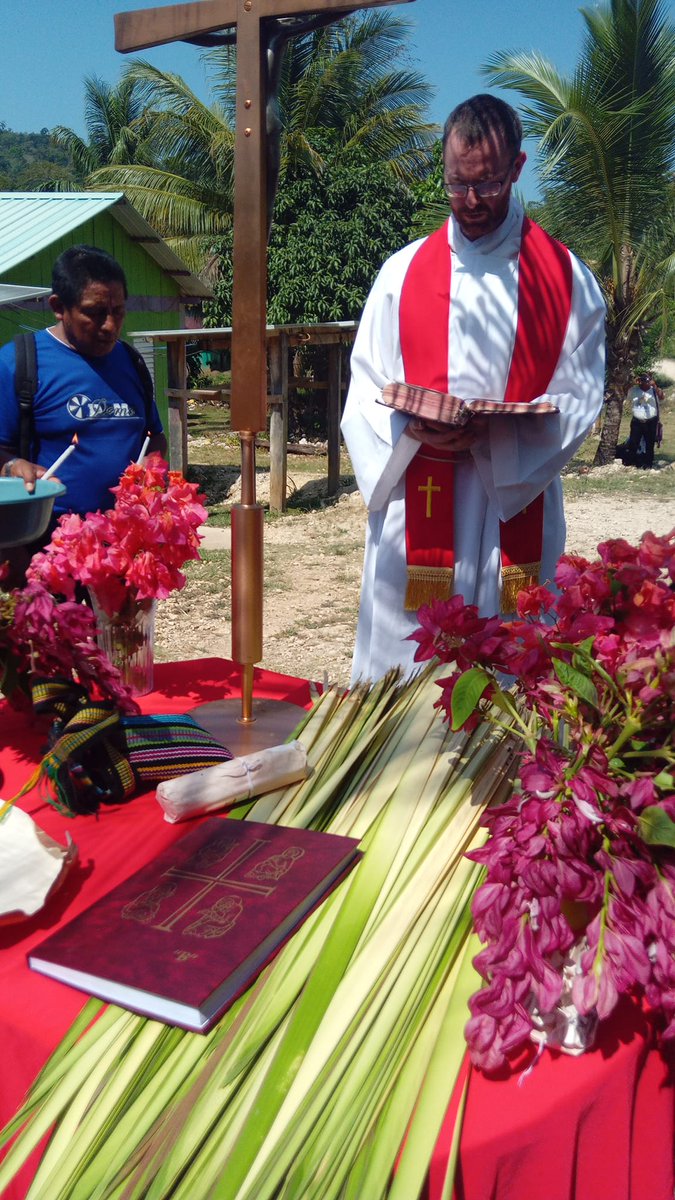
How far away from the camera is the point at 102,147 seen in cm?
3139

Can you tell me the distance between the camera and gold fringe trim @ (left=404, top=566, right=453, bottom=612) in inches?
108

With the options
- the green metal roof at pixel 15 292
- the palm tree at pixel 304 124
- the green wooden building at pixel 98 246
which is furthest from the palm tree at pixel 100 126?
the green metal roof at pixel 15 292

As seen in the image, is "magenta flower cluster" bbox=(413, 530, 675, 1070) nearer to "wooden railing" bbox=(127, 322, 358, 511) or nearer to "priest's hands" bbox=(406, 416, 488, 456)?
"priest's hands" bbox=(406, 416, 488, 456)

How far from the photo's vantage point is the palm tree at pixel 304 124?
18.0 m

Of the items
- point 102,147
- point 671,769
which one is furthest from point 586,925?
point 102,147

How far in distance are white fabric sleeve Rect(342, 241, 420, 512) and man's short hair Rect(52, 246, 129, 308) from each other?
70 cm

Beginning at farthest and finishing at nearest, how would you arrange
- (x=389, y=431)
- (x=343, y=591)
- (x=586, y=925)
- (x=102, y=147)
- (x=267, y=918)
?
1. (x=102, y=147)
2. (x=343, y=591)
3. (x=389, y=431)
4. (x=267, y=918)
5. (x=586, y=925)

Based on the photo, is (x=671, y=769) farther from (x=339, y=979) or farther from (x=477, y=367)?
(x=477, y=367)

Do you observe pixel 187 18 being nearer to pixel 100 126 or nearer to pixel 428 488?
pixel 428 488

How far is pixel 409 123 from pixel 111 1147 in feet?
67.5

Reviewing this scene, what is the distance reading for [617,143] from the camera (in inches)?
544

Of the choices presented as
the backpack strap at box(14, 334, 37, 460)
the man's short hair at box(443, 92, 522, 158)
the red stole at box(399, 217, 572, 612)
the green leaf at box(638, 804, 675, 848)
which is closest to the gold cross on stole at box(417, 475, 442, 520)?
the red stole at box(399, 217, 572, 612)

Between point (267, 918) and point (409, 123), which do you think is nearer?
point (267, 918)

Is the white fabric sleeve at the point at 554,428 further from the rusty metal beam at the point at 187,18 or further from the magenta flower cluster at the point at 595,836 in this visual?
the magenta flower cluster at the point at 595,836
